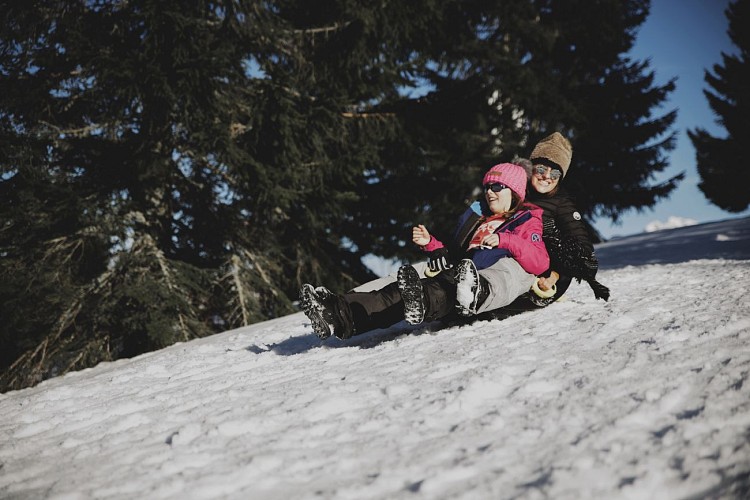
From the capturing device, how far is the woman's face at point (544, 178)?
10.6ft

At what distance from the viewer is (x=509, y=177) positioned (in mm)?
2965

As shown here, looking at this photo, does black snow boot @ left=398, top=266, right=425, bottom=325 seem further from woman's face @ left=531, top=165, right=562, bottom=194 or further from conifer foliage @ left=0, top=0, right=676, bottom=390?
conifer foliage @ left=0, top=0, right=676, bottom=390

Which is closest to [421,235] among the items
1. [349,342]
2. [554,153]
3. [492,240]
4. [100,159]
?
[492,240]

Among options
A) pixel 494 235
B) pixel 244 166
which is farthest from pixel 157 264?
pixel 494 235

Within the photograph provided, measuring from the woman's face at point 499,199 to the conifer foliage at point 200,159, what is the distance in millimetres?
3645

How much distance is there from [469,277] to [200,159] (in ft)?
16.8

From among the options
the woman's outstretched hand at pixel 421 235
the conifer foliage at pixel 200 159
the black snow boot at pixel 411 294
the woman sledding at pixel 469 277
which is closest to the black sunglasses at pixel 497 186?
the woman sledding at pixel 469 277

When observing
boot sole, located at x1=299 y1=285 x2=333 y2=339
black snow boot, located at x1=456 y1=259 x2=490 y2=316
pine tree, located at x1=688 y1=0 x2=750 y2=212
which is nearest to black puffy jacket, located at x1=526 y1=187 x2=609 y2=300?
black snow boot, located at x1=456 y1=259 x2=490 y2=316

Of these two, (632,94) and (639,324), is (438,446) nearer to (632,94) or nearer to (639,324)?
(639,324)

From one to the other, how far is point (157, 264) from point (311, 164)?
2.63 metres

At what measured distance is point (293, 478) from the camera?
1.17 meters

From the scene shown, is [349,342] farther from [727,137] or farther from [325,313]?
[727,137]

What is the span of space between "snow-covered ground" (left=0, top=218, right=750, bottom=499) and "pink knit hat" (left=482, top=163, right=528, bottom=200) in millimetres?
977

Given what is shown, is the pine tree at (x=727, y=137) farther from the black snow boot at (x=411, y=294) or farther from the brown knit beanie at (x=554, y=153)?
the black snow boot at (x=411, y=294)
